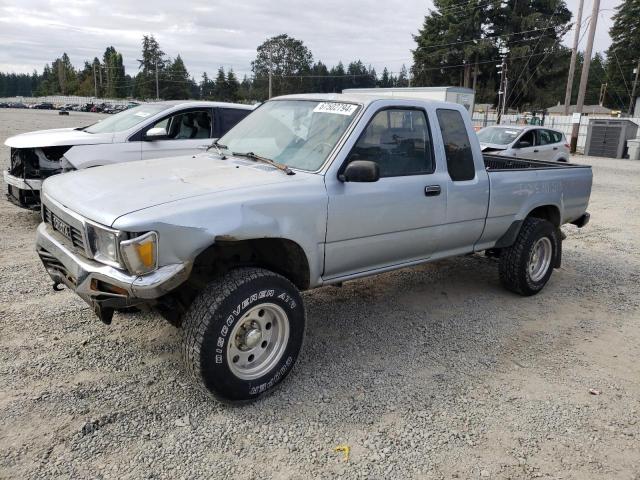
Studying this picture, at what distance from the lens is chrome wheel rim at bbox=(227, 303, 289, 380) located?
3238mm

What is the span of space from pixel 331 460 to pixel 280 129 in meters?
2.52

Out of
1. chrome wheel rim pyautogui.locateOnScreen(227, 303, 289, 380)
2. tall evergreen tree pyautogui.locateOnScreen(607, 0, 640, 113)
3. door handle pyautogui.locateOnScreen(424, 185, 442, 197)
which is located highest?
tall evergreen tree pyautogui.locateOnScreen(607, 0, 640, 113)

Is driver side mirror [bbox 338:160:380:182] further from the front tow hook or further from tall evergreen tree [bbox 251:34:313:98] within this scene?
tall evergreen tree [bbox 251:34:313:98]

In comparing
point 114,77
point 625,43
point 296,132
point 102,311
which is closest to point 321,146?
point 296,132

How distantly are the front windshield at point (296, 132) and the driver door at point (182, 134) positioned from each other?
3.29 metres

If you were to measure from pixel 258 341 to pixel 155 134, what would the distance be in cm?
484

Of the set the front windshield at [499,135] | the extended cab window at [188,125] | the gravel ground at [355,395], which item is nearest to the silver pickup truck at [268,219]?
the gravel ground at [355,395]

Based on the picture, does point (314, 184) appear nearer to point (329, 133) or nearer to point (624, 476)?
point (329, 133)

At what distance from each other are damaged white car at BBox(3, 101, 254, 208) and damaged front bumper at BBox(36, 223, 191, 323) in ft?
13.9

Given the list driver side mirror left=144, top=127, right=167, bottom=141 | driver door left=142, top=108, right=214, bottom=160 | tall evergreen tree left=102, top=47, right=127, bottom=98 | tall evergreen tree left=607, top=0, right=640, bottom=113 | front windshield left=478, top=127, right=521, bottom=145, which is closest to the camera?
driver side mirror left=144, top=127, right=167, bottom=141

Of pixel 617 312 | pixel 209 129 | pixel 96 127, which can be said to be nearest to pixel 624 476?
pixel 617 312

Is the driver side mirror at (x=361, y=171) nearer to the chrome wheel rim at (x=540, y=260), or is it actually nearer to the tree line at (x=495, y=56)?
the chrome wheel rim at (x=540, y=260)

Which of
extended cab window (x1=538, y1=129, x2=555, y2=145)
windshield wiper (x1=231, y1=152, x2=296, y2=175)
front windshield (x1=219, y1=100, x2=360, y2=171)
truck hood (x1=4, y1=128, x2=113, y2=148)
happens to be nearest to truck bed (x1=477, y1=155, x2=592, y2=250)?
front windshield (x1=219, y1=100, x2=360, y2=171)

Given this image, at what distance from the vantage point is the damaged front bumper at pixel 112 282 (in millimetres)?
2795
